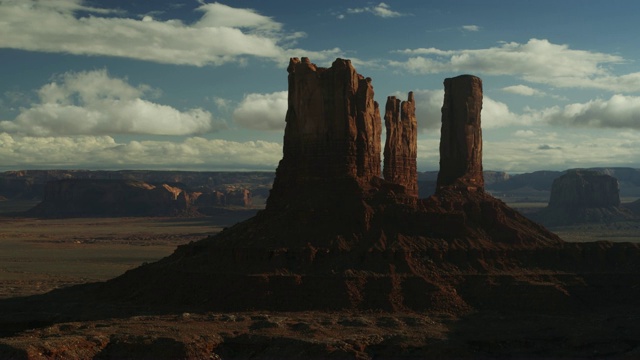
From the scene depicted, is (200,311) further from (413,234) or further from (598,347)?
(598,347)

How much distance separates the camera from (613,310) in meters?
85.1

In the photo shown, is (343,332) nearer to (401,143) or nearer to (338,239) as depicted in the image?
(338,239)

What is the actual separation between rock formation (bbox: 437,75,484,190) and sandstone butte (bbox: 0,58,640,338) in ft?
33.8

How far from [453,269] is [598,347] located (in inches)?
740

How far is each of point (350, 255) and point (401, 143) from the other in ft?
102

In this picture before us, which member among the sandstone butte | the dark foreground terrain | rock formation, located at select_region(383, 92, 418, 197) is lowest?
the dark foreground terrain

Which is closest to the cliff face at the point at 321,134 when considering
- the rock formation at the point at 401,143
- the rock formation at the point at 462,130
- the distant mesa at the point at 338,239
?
the distant mesa at the point at 338,239

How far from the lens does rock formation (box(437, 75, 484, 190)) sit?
371ft

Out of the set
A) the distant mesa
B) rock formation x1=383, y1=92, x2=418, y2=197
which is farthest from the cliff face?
rock formation x1=383, y1=92, x2=418, y2=197

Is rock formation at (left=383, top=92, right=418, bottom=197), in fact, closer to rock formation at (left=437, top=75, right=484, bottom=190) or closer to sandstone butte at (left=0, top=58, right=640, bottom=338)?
rock formation at (left=437, top=75, right=484, bottom=190)

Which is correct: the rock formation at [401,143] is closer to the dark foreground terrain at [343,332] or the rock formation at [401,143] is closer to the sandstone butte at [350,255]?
the sandstone butte at [350,255]

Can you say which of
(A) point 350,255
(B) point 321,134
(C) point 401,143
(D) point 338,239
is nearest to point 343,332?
(A) point 350,255

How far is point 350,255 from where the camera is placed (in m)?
87.4

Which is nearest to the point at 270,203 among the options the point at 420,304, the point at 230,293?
the point at 230,293
